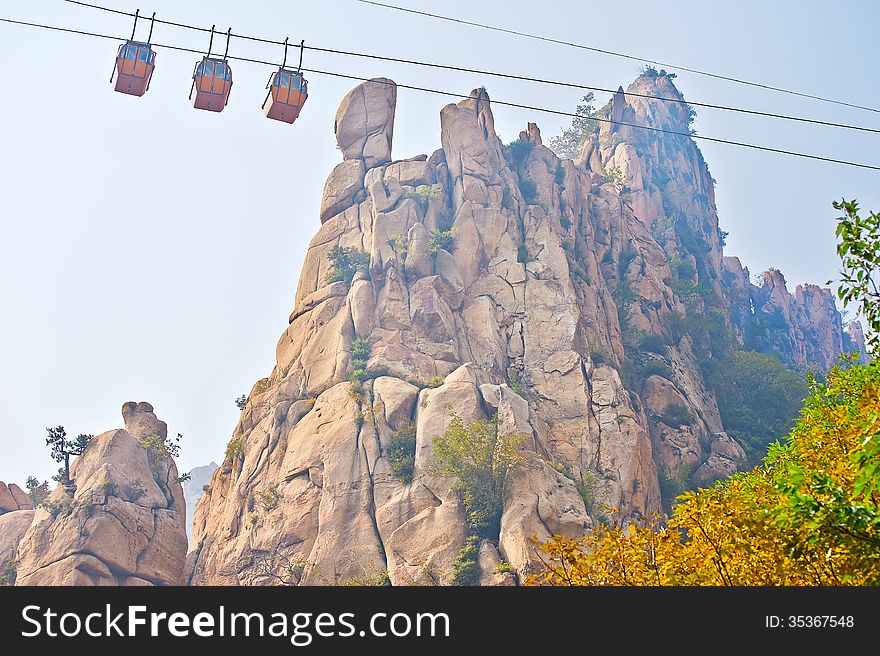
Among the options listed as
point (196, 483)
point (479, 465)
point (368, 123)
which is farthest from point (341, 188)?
point (196, 483)

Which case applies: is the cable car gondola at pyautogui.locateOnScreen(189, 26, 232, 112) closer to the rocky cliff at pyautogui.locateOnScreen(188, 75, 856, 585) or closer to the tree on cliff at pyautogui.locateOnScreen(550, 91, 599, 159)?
the rocky cliff at pyautogui.locateOnScreen(188, 75, 856, 585)

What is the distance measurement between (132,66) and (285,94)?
362cm

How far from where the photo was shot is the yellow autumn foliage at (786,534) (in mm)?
9648

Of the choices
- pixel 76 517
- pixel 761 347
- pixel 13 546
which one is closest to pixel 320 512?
pixel 76 517

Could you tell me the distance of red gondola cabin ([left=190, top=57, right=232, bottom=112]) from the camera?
2212cm

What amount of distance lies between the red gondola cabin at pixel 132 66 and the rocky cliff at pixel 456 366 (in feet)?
67.7

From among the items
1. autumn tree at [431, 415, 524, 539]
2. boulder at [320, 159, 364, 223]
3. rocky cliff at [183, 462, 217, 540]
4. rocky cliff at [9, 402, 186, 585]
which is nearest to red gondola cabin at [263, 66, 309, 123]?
autumn tree at [431, 415, 524, 539]

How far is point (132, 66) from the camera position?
21375mm

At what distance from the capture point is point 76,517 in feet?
121

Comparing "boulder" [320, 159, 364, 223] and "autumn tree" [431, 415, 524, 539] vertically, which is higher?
"boulder" [320, 159, 364, 223]

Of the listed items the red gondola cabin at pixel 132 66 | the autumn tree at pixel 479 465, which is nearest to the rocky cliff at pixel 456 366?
the autumn tree at pixel 479 465

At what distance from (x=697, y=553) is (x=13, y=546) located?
34.8m

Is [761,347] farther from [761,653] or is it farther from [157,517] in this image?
[761,653]

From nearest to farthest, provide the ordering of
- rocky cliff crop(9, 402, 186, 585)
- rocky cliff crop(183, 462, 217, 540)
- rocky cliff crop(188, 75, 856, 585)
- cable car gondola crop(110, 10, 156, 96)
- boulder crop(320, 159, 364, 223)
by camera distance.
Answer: cable car gondola crop(110, 10, 156, 96) → rocky cliff crop(9, 402, 186, 585) → rocky cliff crop(188, 75, 856, 585) → boulder crop(320, 159, 364, 223) → rocky cliff crop(183, 462, 217, 540)
